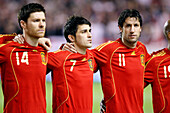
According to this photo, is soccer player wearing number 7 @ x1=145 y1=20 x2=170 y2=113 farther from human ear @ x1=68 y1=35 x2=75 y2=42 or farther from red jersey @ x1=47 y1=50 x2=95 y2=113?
human ear @ x1=68 y1=35 x2=75 y2=42

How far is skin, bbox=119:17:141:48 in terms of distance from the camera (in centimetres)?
530

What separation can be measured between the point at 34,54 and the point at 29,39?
0.19 metres

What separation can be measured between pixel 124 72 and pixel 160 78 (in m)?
0.61

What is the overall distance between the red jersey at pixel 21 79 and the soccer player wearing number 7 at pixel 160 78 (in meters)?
1.83

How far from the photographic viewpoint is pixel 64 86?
16.0 ft

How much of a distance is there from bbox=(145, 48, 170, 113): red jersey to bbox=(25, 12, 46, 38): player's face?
6.17 feet

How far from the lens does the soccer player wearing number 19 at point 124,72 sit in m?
5.27

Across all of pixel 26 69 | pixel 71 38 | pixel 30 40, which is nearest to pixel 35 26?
pixel 30 40

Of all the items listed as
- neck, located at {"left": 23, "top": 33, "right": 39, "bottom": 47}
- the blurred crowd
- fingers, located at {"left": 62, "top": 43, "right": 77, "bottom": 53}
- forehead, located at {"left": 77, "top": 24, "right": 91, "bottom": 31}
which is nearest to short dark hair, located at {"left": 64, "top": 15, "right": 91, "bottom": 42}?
forehead, located at {"left": 77, "top": 24, "right": 91, "bottom": 31}

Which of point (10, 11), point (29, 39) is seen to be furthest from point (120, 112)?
point (10, 11)

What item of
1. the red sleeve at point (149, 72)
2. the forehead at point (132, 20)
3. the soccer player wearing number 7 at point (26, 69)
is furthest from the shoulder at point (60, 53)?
the red sleeve at point (149, 72)

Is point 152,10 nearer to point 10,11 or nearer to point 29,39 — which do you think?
point 10,11

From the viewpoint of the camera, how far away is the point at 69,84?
489cm

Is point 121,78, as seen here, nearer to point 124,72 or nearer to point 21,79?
point 124,72
